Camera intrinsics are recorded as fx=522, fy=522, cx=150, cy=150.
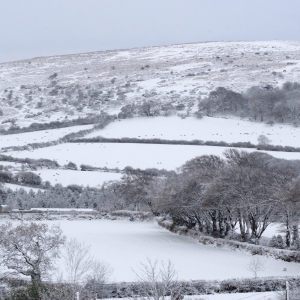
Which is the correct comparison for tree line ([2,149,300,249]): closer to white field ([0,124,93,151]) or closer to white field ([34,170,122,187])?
white field ([34,170,122,187])

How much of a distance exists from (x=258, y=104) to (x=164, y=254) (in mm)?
57734

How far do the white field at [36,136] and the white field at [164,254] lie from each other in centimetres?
2981

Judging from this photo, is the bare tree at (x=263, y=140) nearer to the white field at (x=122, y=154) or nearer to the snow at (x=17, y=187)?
the white field at (x=122, y=154)

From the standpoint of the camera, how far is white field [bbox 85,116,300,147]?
7025 centimetres

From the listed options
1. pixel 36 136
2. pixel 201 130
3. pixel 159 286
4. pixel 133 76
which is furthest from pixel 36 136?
pixel 133 76

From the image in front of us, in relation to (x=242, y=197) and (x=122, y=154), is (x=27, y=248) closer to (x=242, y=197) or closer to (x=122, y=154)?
(x=242, y=197)

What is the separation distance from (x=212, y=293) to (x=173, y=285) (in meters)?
2.35

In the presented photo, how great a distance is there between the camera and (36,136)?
78000 mm

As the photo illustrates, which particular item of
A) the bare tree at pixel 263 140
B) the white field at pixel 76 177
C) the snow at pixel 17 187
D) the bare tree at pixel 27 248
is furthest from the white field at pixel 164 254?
the bare tree at pixel 263 140

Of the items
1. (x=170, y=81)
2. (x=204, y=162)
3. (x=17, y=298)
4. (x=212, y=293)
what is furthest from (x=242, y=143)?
(x=170, y=81)

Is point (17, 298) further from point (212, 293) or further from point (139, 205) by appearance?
point (139, 205)

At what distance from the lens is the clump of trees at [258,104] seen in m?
81.6

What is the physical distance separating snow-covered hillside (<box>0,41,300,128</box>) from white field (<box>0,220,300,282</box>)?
2174 inches

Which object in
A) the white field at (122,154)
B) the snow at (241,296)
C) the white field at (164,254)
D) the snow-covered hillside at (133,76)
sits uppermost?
the snow-covered hillside at (133,76)
